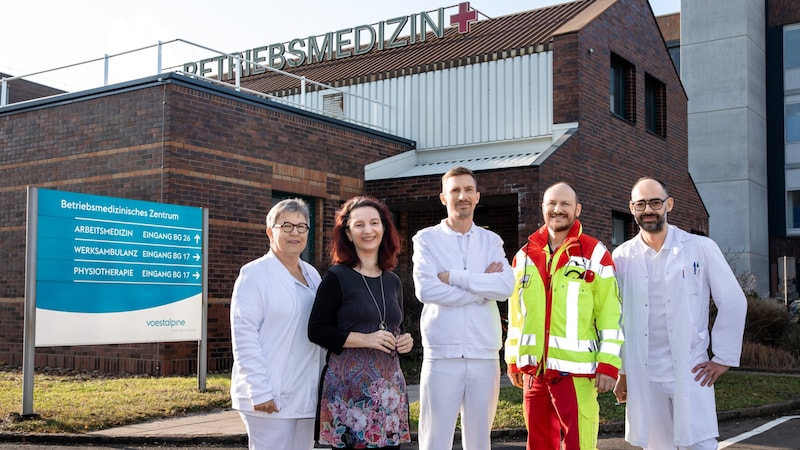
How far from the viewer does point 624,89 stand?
19.4 metres

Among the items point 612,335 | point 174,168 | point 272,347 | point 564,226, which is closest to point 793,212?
point 174,168

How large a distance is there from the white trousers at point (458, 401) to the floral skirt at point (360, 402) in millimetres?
563

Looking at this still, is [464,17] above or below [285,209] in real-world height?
above

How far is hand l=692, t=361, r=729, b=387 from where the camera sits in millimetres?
4688

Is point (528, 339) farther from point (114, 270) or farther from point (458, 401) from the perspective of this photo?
point (114, 270)

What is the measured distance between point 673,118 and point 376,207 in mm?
18694

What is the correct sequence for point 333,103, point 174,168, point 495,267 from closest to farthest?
point 495,267 < point 174,168 < point 333,103

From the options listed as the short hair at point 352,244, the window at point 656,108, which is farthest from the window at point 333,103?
the short hair at point 352,244

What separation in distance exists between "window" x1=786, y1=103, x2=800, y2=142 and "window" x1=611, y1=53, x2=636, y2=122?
22.4m

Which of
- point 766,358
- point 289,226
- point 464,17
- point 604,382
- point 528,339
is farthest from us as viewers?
point 464,17

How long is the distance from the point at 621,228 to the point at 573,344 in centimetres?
1537

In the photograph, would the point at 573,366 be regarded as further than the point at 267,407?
Yes

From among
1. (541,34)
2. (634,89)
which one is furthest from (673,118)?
(541,34)

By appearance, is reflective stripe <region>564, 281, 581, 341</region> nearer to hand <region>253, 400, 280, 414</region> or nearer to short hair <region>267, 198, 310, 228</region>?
short hair <region>267, 198, 310, 228</region>
